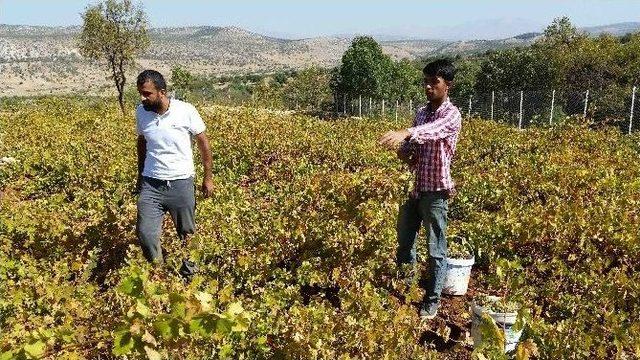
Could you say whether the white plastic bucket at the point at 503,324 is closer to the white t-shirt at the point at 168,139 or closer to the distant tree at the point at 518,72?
the white t-shirt at the point at 168,139

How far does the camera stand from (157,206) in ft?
15.4

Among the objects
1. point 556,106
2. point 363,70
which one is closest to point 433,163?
point 556,106

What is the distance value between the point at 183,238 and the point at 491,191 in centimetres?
370

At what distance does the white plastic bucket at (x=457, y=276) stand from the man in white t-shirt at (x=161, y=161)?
197 centimetres

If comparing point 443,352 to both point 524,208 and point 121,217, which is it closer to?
point 524,208

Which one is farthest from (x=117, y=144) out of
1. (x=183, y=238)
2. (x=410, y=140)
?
(x=410, y=140)

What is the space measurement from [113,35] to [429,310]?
85.1ft

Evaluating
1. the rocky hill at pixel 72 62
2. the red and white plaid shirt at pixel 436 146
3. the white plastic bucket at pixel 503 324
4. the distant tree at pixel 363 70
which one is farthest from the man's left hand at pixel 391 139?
the rocky hill at pixel 72 62

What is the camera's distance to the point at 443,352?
3.96 metres

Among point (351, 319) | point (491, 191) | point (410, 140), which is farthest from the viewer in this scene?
point (491, 191)

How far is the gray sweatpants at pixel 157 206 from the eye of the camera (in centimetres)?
460

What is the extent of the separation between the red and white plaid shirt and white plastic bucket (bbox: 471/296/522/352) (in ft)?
2.81

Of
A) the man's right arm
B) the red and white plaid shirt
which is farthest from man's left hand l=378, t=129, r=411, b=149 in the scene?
the man's right arm

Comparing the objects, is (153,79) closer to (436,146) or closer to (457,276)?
(436,146)
